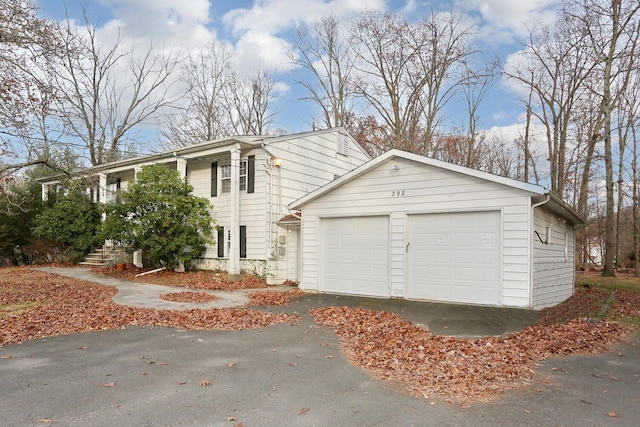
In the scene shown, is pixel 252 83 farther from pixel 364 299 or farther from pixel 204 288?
pixel 364 299

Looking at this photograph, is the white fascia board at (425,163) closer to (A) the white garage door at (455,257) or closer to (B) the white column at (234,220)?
(A) the white garage door at (455,257)

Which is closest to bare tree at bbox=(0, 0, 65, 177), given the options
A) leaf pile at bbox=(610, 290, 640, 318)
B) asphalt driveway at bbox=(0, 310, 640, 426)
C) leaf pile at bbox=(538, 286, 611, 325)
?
asphalt driveway at bbox=(0, 310, 640, 426)

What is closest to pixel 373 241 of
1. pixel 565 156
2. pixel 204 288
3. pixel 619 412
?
pixel 204 288

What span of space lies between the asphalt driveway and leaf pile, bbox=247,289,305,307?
371cm

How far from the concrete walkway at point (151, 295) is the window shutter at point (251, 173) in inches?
147

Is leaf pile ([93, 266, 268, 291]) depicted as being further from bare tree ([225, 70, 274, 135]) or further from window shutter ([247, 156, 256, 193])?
bare tree ([225, 70, 274, 135])

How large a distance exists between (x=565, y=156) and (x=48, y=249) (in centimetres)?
2909

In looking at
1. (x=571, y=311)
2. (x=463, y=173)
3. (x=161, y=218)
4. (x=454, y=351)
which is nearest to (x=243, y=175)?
(x=161, y=218)

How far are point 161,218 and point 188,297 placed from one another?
15.2 ft

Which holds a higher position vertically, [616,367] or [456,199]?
[456,199]

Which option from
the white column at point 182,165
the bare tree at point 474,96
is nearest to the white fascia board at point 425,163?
the white column at point 182,165

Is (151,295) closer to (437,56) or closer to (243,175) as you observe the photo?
(243,175)

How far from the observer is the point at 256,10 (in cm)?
1402

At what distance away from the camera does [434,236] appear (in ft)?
33.3
